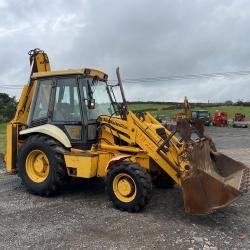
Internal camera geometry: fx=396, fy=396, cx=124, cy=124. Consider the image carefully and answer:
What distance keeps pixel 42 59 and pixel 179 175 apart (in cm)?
467

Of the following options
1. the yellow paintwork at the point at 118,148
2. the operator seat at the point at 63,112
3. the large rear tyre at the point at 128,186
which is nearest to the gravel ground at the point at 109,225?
the large rear tyre at the point at 128,186

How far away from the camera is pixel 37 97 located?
847cm

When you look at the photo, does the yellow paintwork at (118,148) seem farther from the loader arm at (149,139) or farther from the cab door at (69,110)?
the cab door at (69,110)

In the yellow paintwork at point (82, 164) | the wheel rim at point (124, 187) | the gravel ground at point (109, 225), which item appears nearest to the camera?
the gravel ground at point (109, 225)

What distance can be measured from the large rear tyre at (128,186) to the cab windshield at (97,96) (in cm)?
148

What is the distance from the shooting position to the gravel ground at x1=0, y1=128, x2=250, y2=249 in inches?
217

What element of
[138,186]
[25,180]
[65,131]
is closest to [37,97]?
[65,131]

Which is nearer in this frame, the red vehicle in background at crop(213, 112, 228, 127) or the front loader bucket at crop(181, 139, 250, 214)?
the front loader bucket at crop(181, 139, 250, 214)

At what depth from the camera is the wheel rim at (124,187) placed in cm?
678

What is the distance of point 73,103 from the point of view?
25.9 ft

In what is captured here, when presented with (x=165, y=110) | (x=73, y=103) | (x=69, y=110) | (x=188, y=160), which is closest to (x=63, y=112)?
(x=69, y=110)

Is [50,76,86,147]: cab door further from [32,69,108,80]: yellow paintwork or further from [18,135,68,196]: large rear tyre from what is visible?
→ [18,135,68,196]: large rear tyre

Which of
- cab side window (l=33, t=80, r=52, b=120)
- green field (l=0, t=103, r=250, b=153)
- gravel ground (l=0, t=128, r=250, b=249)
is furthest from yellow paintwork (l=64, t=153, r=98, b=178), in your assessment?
green field (l=0, t=103, r=250, b=153)

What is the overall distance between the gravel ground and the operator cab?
134 centimetres
